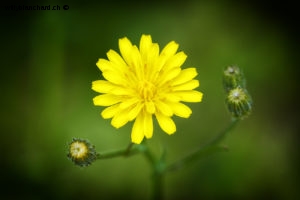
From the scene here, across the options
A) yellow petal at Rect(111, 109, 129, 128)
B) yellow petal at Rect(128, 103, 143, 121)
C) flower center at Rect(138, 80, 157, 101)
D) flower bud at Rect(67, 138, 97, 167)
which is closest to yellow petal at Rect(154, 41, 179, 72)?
flower center at Rect(138, 80, 157, 101)

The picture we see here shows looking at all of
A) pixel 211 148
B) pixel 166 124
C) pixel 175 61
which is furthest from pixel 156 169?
pixel 175 61

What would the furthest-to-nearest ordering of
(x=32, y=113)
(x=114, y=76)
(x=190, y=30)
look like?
(x=190, y=30) → (x=32, y=113) → (x=114, y=76)

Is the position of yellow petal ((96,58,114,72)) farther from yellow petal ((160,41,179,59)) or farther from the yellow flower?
yellow petal ((160,41,179,59))

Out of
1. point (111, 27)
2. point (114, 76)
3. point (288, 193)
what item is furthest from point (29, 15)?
point (288, 193)

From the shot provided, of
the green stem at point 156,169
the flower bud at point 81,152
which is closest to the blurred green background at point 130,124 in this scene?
the green stem at point 156,169

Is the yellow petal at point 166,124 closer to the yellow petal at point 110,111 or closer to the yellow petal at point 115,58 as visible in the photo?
the yellow petal at point 110,111

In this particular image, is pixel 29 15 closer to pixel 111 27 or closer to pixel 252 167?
pixel 111 27
